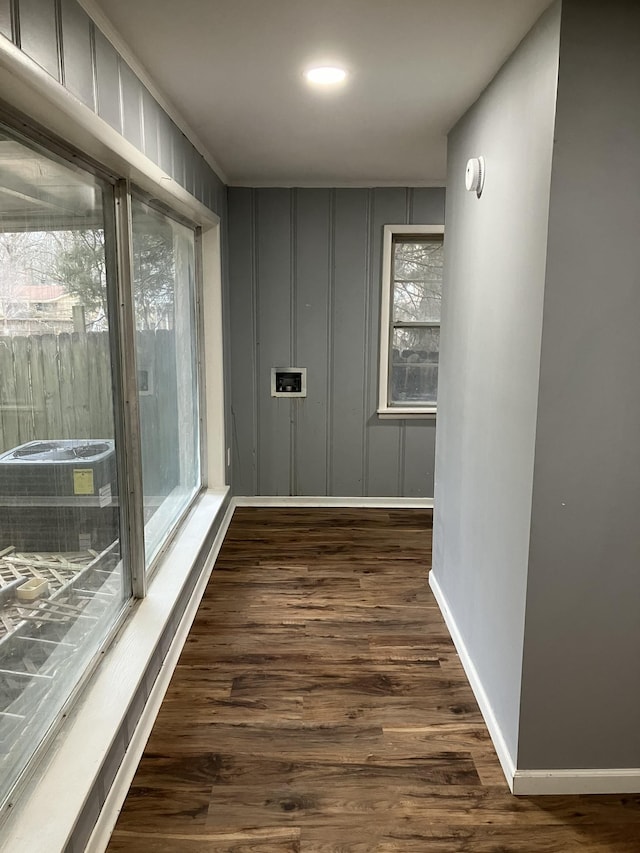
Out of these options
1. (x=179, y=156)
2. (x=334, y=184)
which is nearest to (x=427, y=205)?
(x=334, y=184)

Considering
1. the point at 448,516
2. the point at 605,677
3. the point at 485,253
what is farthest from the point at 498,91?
the point at 605,677

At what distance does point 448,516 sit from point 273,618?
970mm

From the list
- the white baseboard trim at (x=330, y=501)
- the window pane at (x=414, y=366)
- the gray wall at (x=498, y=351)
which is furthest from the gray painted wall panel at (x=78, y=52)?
the white baseboard trim at (x=330, y=501)

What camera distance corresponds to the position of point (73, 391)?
6.45 feet

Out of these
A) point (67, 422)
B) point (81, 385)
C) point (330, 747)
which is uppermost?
point (81, 385)

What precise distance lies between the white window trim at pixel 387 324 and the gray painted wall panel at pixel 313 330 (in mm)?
383

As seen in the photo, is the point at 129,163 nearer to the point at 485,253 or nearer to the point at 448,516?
the point at 485,253

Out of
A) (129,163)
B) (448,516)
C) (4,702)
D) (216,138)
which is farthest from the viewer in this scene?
(216,138)

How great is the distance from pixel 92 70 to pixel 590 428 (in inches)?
66.9

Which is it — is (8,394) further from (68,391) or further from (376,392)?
(376,392)

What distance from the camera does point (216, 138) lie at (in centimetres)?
316

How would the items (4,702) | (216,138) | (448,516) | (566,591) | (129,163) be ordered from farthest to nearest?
(216,138)
(448,516)
(129,163)
(566,591)
(4,702)

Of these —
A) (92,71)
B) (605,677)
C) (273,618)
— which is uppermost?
(92,71)

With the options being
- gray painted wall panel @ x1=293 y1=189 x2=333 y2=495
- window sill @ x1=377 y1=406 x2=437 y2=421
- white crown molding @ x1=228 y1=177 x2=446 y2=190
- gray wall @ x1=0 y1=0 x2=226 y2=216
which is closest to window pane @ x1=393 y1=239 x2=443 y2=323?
Result: white crown molding @ x1=228 y1=177 x2=446 y2=190
